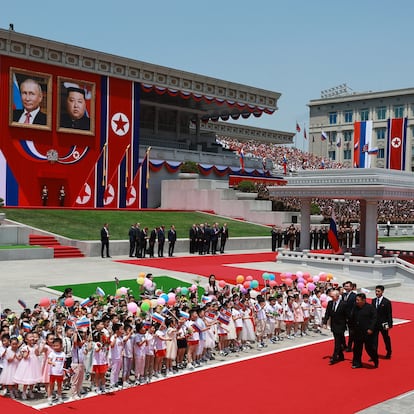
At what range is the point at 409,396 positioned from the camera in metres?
10.4

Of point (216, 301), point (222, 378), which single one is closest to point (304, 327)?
point (216, 301)

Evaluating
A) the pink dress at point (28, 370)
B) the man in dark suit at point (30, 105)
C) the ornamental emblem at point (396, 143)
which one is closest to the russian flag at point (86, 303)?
the pink dress at point (28, 370)

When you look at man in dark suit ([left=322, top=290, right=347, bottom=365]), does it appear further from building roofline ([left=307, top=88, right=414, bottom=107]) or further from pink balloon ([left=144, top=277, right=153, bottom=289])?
building roofline ([left=307, top=88, right=414, bottom=107])

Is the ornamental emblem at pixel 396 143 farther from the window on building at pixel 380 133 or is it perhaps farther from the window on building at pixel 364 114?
the window on building at pixel 364 114

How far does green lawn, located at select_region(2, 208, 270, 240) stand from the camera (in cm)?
3164

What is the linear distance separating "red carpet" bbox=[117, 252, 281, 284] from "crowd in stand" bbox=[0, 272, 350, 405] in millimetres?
7821

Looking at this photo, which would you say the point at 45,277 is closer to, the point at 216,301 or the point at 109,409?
the point at 216,301

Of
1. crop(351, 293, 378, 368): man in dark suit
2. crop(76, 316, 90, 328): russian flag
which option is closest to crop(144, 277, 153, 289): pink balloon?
crop(76, 316, 90, 328): russian flag

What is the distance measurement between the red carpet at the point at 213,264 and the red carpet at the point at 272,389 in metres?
9.83

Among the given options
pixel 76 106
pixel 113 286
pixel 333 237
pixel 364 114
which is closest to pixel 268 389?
pixel 113 286

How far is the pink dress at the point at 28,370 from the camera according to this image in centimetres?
998

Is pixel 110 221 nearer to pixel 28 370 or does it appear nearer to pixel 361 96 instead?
pixel 28 370

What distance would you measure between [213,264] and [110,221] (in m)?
9.48

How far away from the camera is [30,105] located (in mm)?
38531
